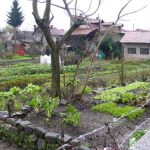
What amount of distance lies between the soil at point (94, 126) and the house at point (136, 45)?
2962 centimetres

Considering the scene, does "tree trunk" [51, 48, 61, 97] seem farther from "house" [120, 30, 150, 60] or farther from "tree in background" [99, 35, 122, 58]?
"house" [120, 30, 150, 60]

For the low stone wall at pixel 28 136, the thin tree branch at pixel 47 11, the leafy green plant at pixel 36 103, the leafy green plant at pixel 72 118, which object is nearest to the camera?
the low stone wall at pixel 28 136

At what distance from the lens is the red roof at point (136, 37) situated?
120 feet


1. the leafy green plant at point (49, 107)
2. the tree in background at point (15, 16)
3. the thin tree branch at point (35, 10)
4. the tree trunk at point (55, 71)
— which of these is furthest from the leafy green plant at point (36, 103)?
the tree in background at point (15, 16)

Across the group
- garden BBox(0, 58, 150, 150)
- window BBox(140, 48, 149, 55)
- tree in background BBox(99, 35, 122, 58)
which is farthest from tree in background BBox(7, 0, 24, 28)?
garden BBox(0, 58, 150, 150)

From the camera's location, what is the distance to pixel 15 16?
5128 cm

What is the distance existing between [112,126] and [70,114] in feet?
3.04

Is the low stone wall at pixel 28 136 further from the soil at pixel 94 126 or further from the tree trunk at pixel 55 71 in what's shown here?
the tree trunk at pixel 55 71

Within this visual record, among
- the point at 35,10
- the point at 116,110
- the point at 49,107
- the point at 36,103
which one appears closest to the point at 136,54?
the point at 35,10

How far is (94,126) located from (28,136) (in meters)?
1.41

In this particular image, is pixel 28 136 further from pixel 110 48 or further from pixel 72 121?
pixel 110 48

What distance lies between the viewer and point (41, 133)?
6.01 metres

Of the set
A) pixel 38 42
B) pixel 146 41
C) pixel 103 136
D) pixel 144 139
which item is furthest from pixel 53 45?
pixel 38 42

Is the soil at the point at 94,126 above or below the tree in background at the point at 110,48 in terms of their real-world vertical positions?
below
